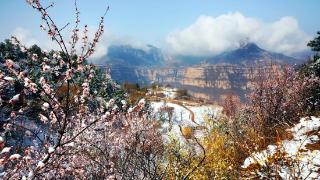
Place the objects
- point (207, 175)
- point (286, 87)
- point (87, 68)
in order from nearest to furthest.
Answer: point (87, 68) < point (207, 175) < point (286, 87)

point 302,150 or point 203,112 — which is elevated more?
point 302,150

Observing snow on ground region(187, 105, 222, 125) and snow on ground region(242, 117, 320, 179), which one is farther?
snow on ground region(187, 105, 222, 125)

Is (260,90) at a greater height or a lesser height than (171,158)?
greater

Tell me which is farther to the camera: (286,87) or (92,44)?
(286,87)

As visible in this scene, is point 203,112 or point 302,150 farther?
point 203,112

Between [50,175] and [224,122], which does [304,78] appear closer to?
[224,122]

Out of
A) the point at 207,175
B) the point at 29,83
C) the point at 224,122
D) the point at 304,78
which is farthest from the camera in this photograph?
the point at 224,122

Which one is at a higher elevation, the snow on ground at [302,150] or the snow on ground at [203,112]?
the snow on ground at [302,150]

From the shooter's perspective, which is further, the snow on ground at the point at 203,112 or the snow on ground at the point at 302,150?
the snow on ground at the point at 203,112

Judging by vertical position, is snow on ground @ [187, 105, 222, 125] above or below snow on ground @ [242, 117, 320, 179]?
below

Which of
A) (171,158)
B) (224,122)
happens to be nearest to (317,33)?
(224,122)

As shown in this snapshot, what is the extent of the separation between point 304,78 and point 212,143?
12455mm

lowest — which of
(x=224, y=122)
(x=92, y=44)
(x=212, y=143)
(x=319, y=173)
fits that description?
(x=224, y=122)

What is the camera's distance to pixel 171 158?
17.2 m
